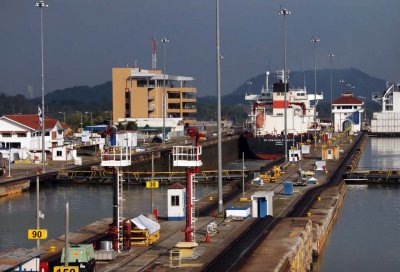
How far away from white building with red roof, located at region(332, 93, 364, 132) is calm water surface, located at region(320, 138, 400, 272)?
4227 inches

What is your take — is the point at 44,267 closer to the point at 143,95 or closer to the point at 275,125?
Result: the point at 275,125

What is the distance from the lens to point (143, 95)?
149500 mm

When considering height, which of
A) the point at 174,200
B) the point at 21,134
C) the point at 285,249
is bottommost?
the point at 285,249

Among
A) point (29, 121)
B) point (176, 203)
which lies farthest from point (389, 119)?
point (176, 203)

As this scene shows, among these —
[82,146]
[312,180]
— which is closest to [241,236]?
[312,180]

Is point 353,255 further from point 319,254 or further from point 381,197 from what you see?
point 381,197

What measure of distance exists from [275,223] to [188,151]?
18.0 ft

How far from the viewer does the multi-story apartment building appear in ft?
493

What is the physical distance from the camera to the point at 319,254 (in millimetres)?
36656

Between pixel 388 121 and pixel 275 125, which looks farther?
pixel 388 121

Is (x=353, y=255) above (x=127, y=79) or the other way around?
the other way around

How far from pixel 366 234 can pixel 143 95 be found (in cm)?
10852

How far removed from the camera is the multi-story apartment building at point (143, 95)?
150 metres

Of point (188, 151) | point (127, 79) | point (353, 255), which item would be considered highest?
point (127, 79)
